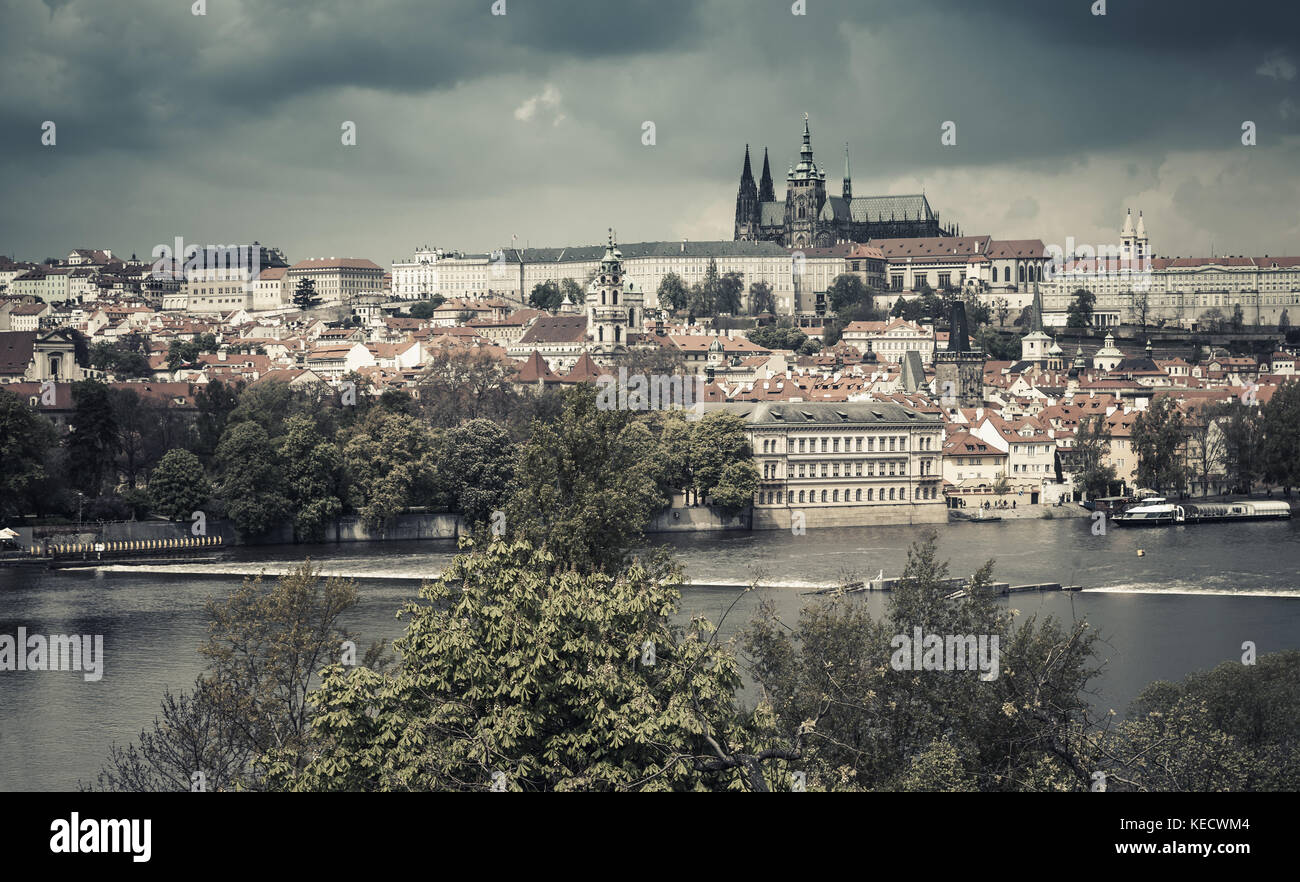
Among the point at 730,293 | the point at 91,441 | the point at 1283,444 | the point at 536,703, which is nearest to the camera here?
the point at 536,703

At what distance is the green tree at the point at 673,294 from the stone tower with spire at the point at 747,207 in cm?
1565

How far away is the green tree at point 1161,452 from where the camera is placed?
4691cm

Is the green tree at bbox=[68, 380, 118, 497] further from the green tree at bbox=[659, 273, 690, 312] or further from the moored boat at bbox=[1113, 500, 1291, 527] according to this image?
the green tree at bbox=[659, 273, 690, 312]

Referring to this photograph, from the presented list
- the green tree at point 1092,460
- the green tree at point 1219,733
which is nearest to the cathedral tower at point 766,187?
the green tree at point 1092,460

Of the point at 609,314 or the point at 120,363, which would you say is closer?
the point at 120,363

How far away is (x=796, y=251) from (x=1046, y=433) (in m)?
58.6

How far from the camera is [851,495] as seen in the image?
4450cm

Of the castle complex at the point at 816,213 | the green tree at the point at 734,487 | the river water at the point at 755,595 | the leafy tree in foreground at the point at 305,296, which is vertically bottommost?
the river water at the point at 755,595

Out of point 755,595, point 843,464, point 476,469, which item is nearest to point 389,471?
point 476,469

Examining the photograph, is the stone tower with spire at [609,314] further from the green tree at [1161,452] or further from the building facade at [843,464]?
the green tree at [1161,452]

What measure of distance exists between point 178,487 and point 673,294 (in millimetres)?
63367

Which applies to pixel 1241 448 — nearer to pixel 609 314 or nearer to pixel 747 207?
pixel 609 314

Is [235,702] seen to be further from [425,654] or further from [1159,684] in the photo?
[1159,684]
